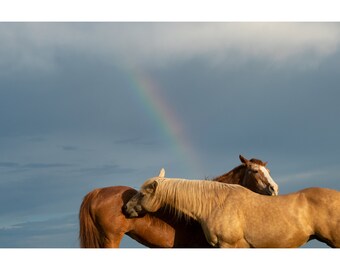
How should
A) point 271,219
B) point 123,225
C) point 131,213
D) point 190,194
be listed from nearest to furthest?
point 271,219 → point 190,194 → point 131,213 → point 123,225

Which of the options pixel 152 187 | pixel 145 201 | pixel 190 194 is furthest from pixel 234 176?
pixel 145 201

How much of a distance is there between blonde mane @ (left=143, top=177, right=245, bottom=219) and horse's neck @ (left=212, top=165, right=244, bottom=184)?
159 cm

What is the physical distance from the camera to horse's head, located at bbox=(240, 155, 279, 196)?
11891mm

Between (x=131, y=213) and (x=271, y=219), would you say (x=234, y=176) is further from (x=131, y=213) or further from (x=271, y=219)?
(x=131, y=213)

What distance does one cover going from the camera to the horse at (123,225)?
38.0 ft

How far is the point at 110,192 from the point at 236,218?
115 inches

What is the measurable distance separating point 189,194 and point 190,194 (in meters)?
0.02

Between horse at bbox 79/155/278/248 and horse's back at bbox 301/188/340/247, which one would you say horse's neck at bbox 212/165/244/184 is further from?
horse's back at bbox 301/188/340/247

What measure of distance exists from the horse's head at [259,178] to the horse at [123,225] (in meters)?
0.02

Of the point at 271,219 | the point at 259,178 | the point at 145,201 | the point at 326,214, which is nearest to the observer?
the point at 326,214

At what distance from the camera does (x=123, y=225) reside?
11586 mm

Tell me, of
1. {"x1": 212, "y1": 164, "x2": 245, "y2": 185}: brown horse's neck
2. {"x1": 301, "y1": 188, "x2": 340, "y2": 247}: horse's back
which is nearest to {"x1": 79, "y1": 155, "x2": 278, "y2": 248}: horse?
{"x1": 212, "y1": 164, "x2": 245, "y2": 185}: brown horse's neck

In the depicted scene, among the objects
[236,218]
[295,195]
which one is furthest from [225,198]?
[295,195]

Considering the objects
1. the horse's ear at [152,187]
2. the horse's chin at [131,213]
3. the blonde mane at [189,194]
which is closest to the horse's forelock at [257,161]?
the blonde mane at [189,194]
